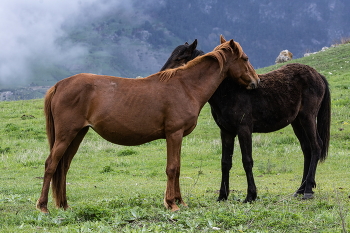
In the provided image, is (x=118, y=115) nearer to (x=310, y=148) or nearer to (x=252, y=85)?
(x=252, y=85)

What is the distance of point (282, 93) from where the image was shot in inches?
344

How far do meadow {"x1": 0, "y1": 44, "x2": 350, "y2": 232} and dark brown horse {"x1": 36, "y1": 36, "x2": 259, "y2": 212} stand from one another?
739 mm

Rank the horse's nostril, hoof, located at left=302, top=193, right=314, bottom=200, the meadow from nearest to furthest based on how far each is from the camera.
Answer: the meadow < the horse's nostril < hoof, located at left=302, top=193, right=314, bottom=200

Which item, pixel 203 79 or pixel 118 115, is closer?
pixel 118 115

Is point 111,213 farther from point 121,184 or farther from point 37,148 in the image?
point 37,148

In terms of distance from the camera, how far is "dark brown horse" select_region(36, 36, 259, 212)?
7129 mm

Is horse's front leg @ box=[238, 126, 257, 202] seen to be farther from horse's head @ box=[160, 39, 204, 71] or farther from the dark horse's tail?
the dark horse's tail

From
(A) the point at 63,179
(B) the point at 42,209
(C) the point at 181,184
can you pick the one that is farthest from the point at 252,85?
(B) the point at 42,209

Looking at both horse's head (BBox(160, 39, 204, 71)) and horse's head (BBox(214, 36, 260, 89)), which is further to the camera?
horse's head (BBox(160, 39, 204, 71))

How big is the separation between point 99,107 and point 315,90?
463 centimetres

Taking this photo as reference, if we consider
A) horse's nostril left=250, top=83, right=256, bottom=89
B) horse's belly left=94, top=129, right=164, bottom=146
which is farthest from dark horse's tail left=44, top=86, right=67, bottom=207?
horse's nostril left=250, top=83, right=256, bottom=89

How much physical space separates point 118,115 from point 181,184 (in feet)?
14.9

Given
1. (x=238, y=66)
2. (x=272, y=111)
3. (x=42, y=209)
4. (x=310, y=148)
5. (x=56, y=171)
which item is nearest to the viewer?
(x=42, y=209)

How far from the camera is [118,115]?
283 inches
